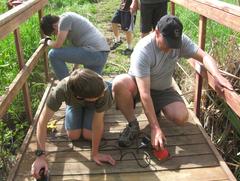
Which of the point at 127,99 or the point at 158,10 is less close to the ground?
the point at 158,10

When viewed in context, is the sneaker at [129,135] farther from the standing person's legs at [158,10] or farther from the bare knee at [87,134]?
the standing person's legs at [158,10]

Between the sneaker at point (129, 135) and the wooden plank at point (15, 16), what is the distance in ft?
4.52

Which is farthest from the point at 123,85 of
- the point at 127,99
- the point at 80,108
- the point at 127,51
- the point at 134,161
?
the point at 127,51

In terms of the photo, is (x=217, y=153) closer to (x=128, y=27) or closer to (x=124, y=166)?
(x=124, y=166)

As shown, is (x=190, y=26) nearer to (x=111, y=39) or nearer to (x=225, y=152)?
(x=111, y=39)

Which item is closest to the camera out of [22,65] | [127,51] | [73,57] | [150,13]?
[22,65]

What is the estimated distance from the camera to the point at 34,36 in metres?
6.29

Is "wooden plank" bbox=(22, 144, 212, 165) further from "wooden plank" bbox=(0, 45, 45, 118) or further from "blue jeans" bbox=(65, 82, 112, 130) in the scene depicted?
"wooden plank" bbox=(0, 45, 45, 118)

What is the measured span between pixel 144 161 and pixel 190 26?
3.76m

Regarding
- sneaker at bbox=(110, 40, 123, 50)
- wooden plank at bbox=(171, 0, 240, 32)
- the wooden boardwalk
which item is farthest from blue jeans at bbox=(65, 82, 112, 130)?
sneaker at bbox=(110, 40, 123, 50)

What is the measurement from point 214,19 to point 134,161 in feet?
4.63

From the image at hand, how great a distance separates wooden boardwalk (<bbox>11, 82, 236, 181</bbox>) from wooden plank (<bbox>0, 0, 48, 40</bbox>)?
115 cm

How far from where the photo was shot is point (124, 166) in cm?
349

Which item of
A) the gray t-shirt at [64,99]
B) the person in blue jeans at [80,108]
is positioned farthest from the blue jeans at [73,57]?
the gray t-shirt at [64,99]
